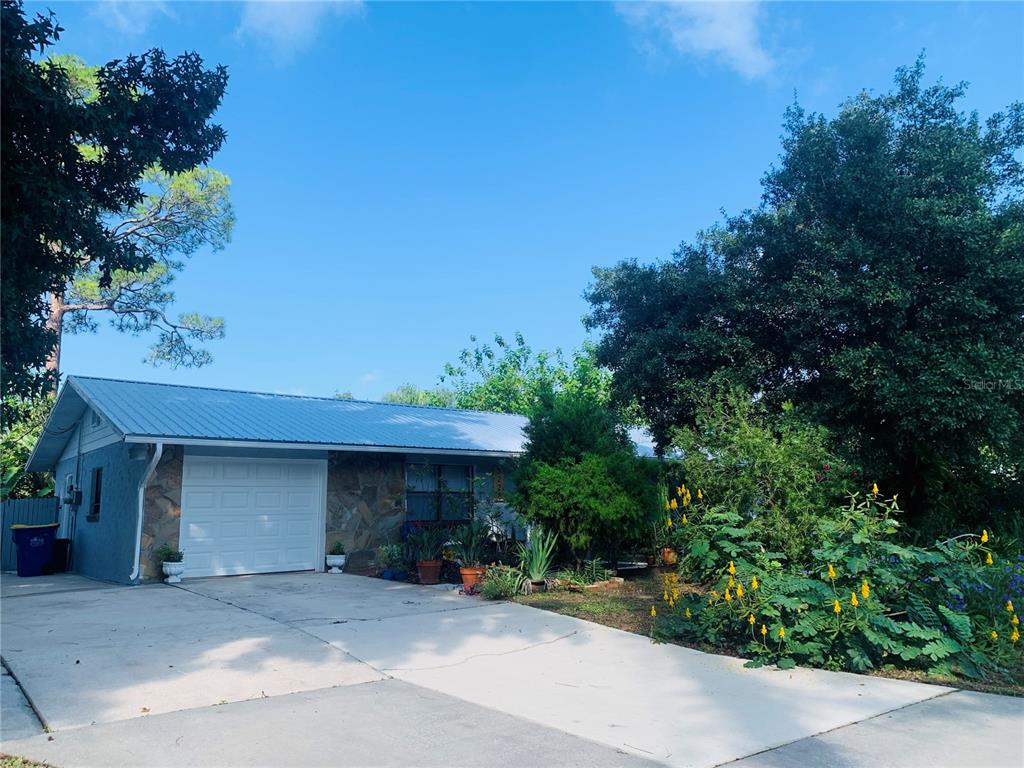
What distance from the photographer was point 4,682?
535 centimetres

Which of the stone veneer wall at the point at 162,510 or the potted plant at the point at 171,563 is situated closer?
the potted plant at the point at 171,563

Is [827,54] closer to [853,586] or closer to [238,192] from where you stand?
[853,586]

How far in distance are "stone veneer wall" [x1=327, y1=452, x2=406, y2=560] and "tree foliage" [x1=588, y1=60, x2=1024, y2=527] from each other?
4.95 m

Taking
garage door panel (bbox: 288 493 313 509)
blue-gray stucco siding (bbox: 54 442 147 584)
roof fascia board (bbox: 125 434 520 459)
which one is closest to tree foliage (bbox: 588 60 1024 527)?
roof fascia board (bbox: 125 434 520 459)

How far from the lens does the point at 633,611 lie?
28.5 feet

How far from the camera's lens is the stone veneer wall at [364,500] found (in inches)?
523

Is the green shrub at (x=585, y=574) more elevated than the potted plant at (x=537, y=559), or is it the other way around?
the potted plant at (x=537, y=559)

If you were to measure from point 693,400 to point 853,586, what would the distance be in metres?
5.42

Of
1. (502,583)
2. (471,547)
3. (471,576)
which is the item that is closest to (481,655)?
(502,583)

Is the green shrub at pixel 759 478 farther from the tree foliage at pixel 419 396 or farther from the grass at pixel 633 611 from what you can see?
the tree foliage at pixel 419 396

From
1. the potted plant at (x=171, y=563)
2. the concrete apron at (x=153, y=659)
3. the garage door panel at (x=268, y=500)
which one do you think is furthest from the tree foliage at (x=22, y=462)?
the concrete apron at (x=153, y=659)

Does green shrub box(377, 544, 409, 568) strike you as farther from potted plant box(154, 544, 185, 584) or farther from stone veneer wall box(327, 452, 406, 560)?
potted plant box(154, 544, 185, 584)

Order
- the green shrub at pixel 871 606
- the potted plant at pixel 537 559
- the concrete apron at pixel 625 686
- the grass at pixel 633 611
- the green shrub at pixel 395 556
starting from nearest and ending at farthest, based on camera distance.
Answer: the concrete apron at pixel 625 686
the grass at pixel 633 611
the green shrub at pixel 871 606
the potted plant at pixel 537 559
the green shrub at pixel 395 556

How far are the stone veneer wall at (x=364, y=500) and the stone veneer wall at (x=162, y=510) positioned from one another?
8.68 ft
